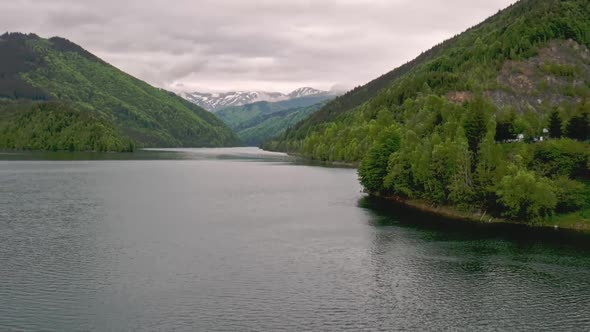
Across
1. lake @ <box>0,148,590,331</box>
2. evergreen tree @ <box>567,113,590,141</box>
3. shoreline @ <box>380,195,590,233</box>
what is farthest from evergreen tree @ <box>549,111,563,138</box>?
lake @ <box>0,148,590,331</box>

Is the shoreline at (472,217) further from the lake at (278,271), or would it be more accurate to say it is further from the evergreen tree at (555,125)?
the evergreen tree at (555,125)

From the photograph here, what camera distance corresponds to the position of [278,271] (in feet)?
251

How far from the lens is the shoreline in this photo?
11225cm

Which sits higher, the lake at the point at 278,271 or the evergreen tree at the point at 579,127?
the evergreen tree at the point at 579,127

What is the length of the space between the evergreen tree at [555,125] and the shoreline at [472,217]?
4516cm

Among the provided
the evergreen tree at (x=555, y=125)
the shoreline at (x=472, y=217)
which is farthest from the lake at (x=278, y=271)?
the evergreen tree at (x=555, y=125)

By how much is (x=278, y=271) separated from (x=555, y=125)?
112 m

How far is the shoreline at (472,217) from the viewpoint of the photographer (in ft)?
368

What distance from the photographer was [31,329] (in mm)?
53719

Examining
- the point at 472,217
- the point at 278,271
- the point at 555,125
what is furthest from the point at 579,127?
the point at 278,271

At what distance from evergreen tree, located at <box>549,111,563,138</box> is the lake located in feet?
176

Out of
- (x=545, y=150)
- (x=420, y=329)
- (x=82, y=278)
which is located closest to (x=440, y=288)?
(x=420, y=329)

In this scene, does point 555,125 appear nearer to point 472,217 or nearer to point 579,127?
point 579,127

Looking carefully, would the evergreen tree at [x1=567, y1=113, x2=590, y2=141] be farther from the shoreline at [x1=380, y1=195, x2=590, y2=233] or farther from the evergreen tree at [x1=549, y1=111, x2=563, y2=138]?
the shoreline at [x1=380, y1=195, x2=590, y2=233]
